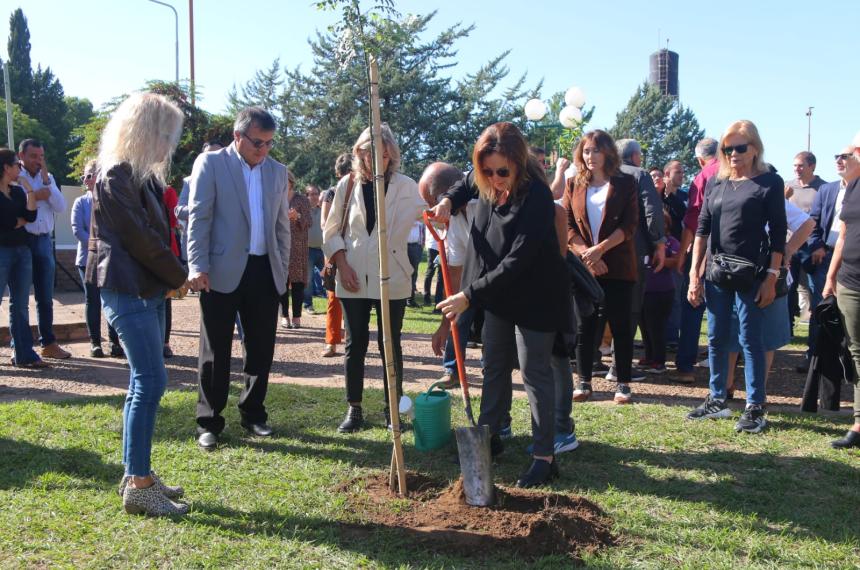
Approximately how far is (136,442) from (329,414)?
6.74 feet

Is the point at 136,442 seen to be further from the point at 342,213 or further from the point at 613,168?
the point at 613,168

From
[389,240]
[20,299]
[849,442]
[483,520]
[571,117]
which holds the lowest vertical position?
[483,520]

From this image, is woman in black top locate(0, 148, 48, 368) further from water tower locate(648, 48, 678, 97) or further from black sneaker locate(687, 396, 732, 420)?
water tower locate(648, 48, 678, 97)

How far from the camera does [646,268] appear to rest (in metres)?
7.07

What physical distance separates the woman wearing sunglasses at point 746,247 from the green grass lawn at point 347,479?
50 cm

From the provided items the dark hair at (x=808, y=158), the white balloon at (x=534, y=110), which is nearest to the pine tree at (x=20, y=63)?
the white balloon at (x=534, y=110)

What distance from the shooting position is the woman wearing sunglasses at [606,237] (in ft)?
19.0

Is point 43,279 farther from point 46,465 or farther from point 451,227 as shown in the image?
point 451,227

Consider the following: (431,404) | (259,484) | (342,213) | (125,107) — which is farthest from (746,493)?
(125,107)

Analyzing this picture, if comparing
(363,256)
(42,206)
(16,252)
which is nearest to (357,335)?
(363,256)

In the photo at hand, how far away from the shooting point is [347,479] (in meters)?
4.13

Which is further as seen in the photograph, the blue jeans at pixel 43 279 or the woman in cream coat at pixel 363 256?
the blue jeans at pixel 43 279

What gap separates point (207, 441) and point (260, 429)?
422mm

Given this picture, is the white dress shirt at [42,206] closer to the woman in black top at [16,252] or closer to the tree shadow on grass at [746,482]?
the woman in black top at [16,252]
